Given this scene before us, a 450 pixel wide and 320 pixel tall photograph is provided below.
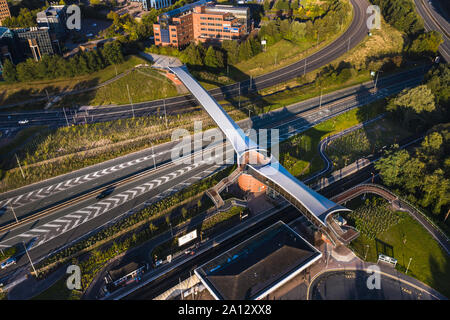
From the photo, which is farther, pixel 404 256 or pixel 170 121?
pixel 170 121

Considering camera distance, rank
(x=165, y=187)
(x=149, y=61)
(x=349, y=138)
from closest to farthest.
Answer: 1. (x=165, y=187)
2. (x=349, y=138)
3. (x=149, y=61)

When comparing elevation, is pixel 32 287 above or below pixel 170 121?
below

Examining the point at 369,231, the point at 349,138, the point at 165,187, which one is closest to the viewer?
the point at 369,231

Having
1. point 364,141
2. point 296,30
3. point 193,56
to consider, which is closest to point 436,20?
point 296,30

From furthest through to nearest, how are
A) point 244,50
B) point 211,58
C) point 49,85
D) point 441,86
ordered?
point 244,50 < point 211,58 < point 49,85 < point 441,86

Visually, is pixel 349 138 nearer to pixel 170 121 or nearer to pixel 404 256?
pixel 404 256

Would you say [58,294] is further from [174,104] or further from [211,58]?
[211,58]
